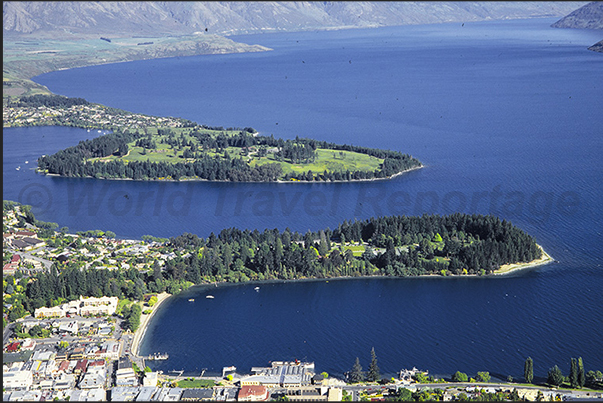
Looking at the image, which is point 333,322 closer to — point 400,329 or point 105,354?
point 400,329

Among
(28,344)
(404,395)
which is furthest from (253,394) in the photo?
(28,344)

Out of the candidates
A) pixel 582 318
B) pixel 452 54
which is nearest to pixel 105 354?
pixel 582 318

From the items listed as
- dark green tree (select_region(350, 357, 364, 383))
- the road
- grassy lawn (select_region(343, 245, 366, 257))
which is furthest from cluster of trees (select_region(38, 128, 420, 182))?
dark green tree (select_region(350, 357, 364, 383))

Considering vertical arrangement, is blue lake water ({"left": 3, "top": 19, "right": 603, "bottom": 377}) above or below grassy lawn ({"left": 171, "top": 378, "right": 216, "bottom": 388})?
above

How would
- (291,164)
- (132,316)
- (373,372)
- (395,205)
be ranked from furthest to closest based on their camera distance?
(291,164) → (395,205) → (132,316) → (373,372)

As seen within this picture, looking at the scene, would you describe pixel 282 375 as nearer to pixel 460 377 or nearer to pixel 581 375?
pixel 460 377

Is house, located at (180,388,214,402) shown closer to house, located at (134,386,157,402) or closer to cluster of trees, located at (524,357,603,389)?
house, located at (134,386,157,402)

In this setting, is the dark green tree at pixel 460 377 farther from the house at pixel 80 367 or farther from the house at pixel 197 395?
the house at pixel 80 367
